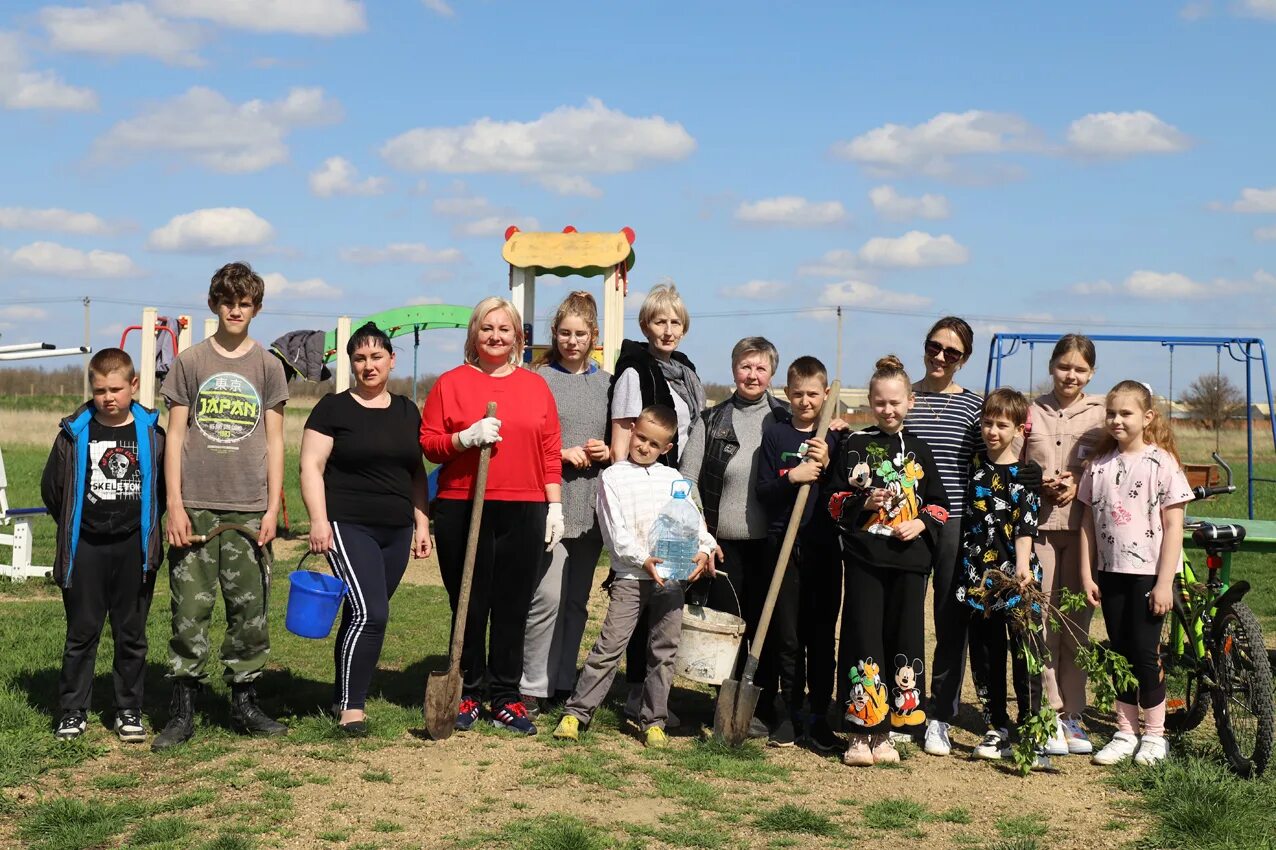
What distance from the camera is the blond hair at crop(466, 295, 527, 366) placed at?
547 cm

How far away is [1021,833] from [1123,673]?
108cm

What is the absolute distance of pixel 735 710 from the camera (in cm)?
533

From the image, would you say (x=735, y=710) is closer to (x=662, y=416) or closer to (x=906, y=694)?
(x=906, y=694)

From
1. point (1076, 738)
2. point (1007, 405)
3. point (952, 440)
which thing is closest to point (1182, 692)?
point (1076, 738)

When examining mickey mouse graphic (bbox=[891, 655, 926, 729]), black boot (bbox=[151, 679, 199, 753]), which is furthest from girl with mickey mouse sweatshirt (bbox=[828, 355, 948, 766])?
black boot (bbox=[151, 679, 199, 753])

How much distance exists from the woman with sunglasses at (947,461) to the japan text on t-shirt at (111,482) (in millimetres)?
3335

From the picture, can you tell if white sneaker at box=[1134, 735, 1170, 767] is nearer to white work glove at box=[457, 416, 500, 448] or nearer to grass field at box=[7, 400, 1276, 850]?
grass field at box=[7, 400, 1276, 850]

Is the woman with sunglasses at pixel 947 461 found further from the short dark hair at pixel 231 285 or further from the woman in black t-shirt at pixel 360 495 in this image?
the short dark hair at pixel 231 285

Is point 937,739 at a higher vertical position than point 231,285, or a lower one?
lower

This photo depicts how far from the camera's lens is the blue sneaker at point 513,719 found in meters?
5.53

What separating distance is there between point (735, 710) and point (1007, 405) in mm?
1716

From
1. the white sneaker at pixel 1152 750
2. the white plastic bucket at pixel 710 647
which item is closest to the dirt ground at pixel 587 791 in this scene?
the white sneaker at pixel 1152 750

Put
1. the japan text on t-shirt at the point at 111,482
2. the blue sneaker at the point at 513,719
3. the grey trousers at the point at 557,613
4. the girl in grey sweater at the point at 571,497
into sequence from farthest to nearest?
the grey trousers at the point at 557,613, the girl in grey sweater at the point at 571,497, the blue sneaker at the point at 513,719, the japan text on t-shirt at the point at 111,482

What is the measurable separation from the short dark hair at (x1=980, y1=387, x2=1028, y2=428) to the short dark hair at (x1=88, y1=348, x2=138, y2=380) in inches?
142
